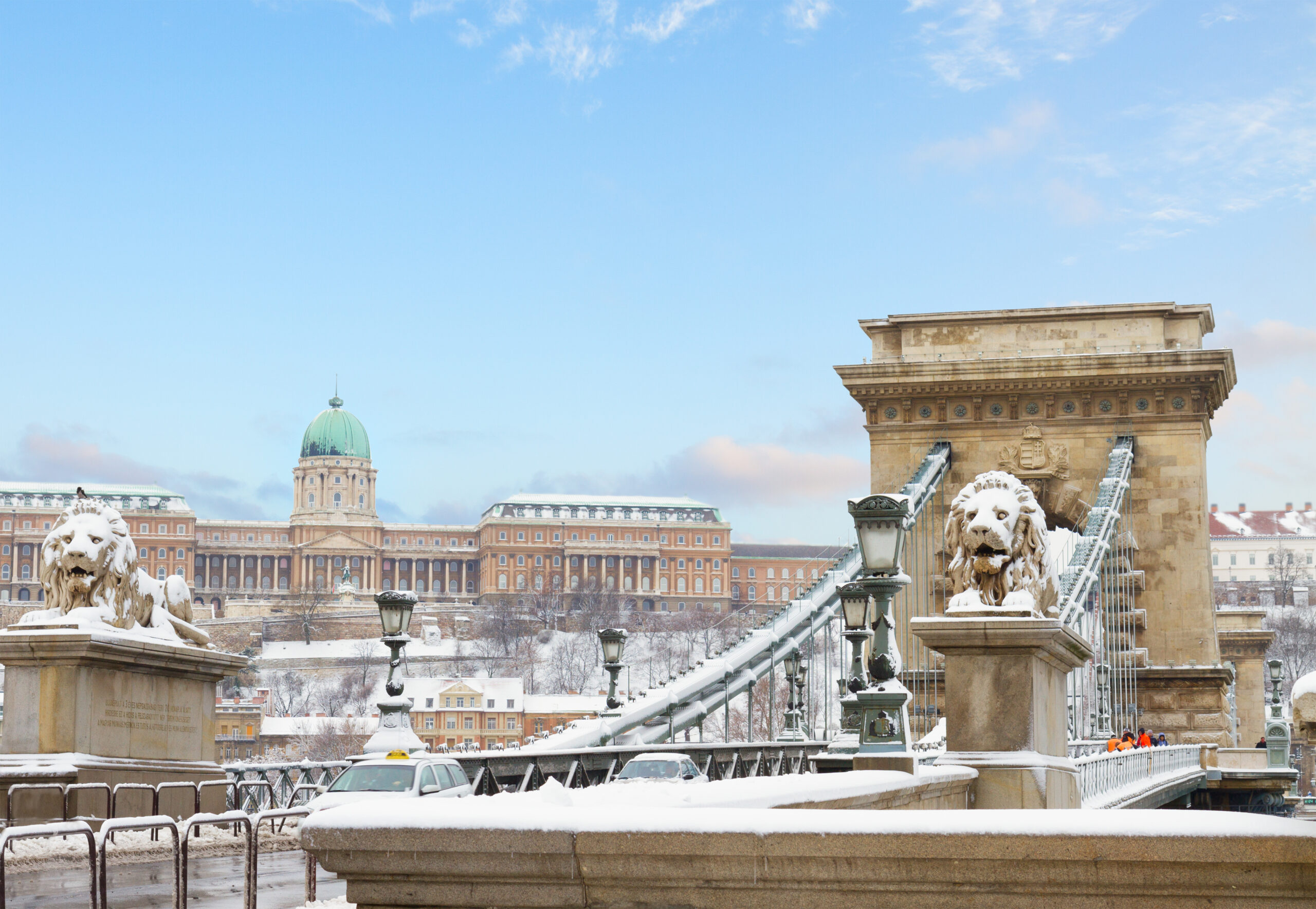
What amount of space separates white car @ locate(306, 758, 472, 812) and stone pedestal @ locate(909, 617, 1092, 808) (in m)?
6.20

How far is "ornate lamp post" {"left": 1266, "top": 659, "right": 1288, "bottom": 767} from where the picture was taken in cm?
3841

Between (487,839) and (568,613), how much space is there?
190 metres

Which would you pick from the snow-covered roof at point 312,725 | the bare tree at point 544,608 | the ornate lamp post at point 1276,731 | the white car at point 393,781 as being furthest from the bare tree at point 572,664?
the white car at point 393,781

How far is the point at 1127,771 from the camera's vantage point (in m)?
24.1

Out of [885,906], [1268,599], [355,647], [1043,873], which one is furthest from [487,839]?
[1268,599]

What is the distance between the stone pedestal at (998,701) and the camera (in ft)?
41.2

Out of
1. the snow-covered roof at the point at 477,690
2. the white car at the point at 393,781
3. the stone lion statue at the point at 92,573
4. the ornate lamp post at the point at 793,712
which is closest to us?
the stone lion statue at the point at 92,573

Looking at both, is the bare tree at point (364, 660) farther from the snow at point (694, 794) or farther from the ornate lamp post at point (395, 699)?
the snow at point (694, 794)

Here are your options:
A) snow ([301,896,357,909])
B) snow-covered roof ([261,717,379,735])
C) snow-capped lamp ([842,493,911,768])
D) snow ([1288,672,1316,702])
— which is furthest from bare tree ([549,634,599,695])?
snow ([1288,672,1316,702])

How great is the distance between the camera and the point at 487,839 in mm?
5785

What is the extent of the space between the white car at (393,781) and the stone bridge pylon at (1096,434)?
23896 mm

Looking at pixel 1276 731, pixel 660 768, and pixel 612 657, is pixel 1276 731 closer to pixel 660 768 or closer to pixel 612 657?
pixel 612 657

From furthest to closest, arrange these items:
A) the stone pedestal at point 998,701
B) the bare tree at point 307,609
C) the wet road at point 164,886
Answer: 1. the bare tree at point 307,609
2. the stone pedestal at point 998,701
3. the wet road at point 164,886

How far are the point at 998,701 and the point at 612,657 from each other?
18602mm
